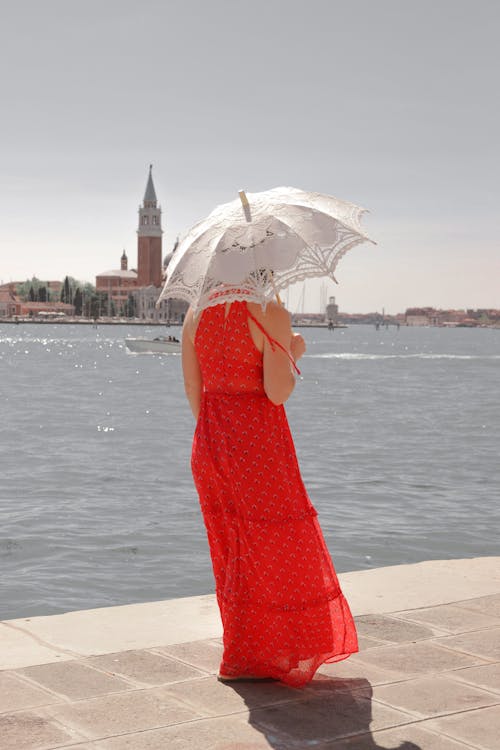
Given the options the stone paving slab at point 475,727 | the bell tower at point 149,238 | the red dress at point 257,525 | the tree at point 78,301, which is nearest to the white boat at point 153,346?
the red dress at point 257,525

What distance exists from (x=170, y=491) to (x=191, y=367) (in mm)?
10290

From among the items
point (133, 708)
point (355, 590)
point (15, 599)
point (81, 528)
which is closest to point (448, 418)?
point (81, 528)

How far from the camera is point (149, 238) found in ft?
584

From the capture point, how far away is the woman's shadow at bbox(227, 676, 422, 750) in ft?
10.5

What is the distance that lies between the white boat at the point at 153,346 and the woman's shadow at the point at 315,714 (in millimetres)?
67819

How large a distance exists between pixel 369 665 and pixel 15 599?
487cm

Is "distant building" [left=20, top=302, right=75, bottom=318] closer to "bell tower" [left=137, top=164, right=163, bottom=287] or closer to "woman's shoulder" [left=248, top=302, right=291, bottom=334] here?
"bell tower" [left=137, top=164, right=163, bottom=287]

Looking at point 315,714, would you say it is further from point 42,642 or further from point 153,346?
point 153,346

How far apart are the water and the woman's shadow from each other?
4483 millimetres

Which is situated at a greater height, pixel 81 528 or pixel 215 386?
pixel 215 386

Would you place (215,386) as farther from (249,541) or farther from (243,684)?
(243,684)

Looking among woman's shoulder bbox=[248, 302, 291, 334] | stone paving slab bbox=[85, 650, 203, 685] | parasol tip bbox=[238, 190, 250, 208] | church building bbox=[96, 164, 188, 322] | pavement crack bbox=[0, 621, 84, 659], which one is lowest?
pavement crack bbox=[0, 621, 84, 659]

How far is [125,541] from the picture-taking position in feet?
34.9

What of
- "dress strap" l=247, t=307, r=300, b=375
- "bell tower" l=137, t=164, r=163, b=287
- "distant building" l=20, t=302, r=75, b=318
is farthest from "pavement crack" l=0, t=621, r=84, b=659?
"distant building" l=20, t=302, r=75, b=318
